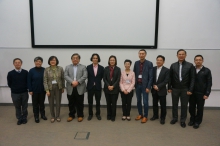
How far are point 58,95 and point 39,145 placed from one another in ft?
3.44

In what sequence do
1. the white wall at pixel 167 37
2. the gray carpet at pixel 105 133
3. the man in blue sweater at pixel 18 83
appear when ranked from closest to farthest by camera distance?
the gray carpet at pixel 105 133 < the man in blue sweater at pixel 18 83 < the white wall at pixel 167 37

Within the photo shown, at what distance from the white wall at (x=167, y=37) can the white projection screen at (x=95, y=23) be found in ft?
0.56

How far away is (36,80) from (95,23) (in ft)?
6.15

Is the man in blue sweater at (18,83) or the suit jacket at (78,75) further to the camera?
the suit jacket at (78,75)

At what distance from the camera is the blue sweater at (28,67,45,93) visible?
3.36 meters

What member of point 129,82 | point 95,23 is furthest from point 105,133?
point 95,23

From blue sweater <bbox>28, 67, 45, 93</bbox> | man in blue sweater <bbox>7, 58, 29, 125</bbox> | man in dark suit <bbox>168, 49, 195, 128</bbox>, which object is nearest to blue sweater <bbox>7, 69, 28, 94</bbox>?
man in blue sweater <bbox>7, 58, 29, 125</bbox>

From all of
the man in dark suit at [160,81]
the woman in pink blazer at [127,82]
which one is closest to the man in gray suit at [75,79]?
the woman in pink blazer at [127,82]

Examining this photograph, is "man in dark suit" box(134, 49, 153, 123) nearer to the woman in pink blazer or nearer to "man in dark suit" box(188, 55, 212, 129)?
the woman in pink blazer

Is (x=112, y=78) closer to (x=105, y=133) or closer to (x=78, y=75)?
(x=78, y=75)

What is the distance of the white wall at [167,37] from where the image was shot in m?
4.05

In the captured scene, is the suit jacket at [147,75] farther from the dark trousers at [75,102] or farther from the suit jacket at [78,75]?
the dark trousers at [75,102]

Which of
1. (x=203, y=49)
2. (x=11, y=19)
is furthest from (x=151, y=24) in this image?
(x=11, y=19)

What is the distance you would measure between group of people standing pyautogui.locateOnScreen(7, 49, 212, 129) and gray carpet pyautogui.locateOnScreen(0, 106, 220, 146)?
16 centimetres
